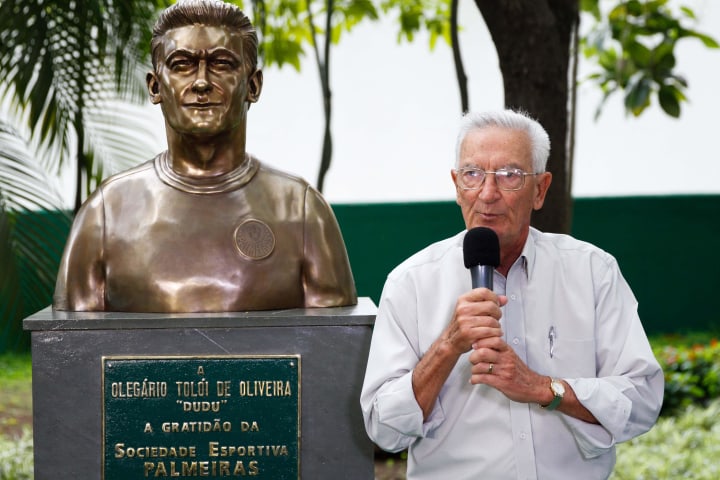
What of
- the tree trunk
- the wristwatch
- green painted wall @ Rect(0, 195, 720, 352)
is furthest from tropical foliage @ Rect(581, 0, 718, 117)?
the wristwatch

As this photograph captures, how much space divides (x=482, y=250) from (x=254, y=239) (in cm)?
133

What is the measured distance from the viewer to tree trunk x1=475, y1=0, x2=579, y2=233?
4941 millimetres

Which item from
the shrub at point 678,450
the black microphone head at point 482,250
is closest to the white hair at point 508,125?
the black microphone head at point 482,250

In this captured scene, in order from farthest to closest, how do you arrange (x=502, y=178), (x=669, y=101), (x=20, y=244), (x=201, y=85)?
(x=669, y=101)
(x=20, y=244)
(x=201, y=85)
(x=502, y=178)

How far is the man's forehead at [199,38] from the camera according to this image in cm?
354

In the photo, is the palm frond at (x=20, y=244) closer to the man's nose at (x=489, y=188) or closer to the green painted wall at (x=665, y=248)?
the man's nose at (x=489, y=188)

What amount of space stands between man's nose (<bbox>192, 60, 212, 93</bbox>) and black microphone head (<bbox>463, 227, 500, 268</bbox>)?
54.1 inches

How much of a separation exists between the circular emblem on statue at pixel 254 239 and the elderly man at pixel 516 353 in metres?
0.84

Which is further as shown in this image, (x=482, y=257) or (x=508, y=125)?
(x=508, y=125)

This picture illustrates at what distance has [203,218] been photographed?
3664mm

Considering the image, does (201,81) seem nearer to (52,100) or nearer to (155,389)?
(155,389)

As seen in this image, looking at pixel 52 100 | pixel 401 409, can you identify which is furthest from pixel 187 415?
pixel 52 100

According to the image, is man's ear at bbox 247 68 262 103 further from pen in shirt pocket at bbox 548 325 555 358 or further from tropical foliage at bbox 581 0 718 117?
tropical foliage at bbox 581 0 718 117

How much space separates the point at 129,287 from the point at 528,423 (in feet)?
5.23
